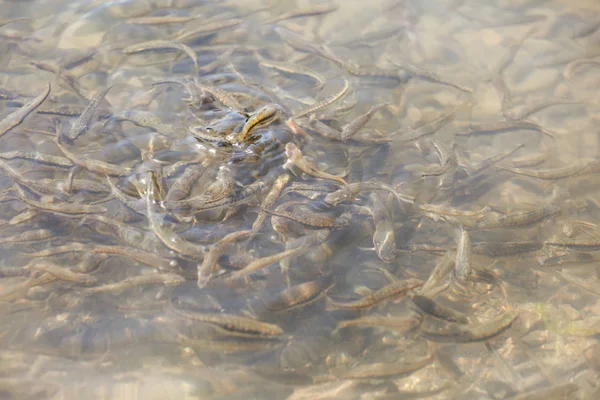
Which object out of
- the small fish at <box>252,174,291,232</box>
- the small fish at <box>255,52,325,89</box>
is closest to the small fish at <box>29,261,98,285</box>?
the small fish at <box>252,174,291,232</box>

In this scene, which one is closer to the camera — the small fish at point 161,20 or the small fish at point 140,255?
the small fish at point 140,255

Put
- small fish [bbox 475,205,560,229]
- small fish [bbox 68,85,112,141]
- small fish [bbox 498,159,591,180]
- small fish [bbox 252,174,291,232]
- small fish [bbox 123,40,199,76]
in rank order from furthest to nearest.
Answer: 1. small fish [bbox 123,40,199,76]
2. small fish [bbox 498,159,591,180]
3. small fish [bbox 68,85,112,141]
4. small fish [bbox 475,205,560,229]
5. small fish [bbox 252,174,291,232]

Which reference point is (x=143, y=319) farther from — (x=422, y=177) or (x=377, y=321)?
(x=422, y=177)

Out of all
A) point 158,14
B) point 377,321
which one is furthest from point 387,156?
point 158,14

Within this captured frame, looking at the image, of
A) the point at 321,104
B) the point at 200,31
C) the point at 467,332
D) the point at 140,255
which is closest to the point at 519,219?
the point at 467,332

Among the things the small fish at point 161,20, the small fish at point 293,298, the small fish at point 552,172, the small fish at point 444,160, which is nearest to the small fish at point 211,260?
the small fish at point 293,298

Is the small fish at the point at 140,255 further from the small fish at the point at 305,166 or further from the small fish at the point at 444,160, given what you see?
the small fish at the point at 444,160

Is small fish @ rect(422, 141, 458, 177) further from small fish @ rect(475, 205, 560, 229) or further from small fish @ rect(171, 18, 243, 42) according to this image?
small fish @ rect(171, 18, 243, 42)

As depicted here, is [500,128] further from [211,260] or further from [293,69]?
[211,260]

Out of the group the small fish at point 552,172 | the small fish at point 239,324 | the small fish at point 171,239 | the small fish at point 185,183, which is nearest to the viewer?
the small fish at point 239,324
